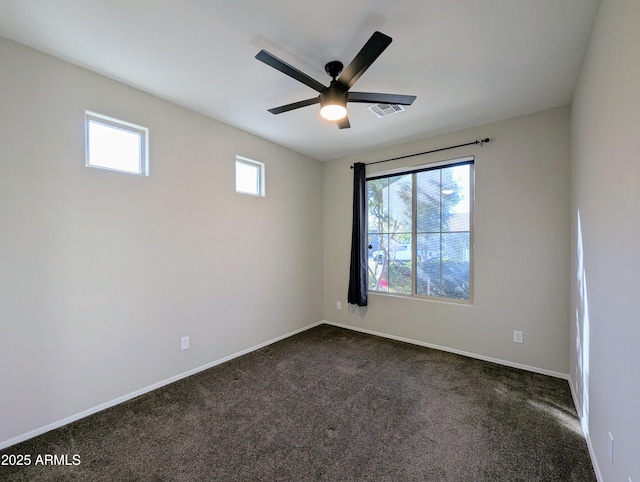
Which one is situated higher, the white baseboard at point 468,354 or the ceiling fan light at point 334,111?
the ceiling fan light at point 334,111

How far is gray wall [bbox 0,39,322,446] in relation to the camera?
6.29ft

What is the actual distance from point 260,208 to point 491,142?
111 inches

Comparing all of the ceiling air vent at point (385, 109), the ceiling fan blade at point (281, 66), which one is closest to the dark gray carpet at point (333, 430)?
the ceiling fan blade at point (281, 66)

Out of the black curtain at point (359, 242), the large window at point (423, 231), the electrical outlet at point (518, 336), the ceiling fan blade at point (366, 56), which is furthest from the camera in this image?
the black curtain at point (359, 242)

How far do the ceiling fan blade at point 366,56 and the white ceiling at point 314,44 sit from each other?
26cm

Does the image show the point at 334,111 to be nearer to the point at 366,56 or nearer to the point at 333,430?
the point at 366,56

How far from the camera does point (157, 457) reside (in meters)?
1.76

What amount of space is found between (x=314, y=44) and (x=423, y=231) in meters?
2.54

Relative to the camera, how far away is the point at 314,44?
6.31ft

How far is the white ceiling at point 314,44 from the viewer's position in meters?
1.64

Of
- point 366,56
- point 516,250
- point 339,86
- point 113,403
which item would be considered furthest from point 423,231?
point 113,403

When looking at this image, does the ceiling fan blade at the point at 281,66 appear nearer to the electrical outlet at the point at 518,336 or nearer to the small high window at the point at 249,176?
the small high window at the point at 249,176

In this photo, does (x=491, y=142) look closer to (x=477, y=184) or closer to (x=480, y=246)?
(x=477, y=184)

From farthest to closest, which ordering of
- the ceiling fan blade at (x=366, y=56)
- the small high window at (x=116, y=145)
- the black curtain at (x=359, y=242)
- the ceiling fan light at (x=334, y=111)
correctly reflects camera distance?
1. the black curtain at (x=359, y=242)
2. the small high window at (x=116, y=145)
3. the ceiling fan light at (x=334, y=111)
4. the ceiling fan blade at (x=366, y=56)
